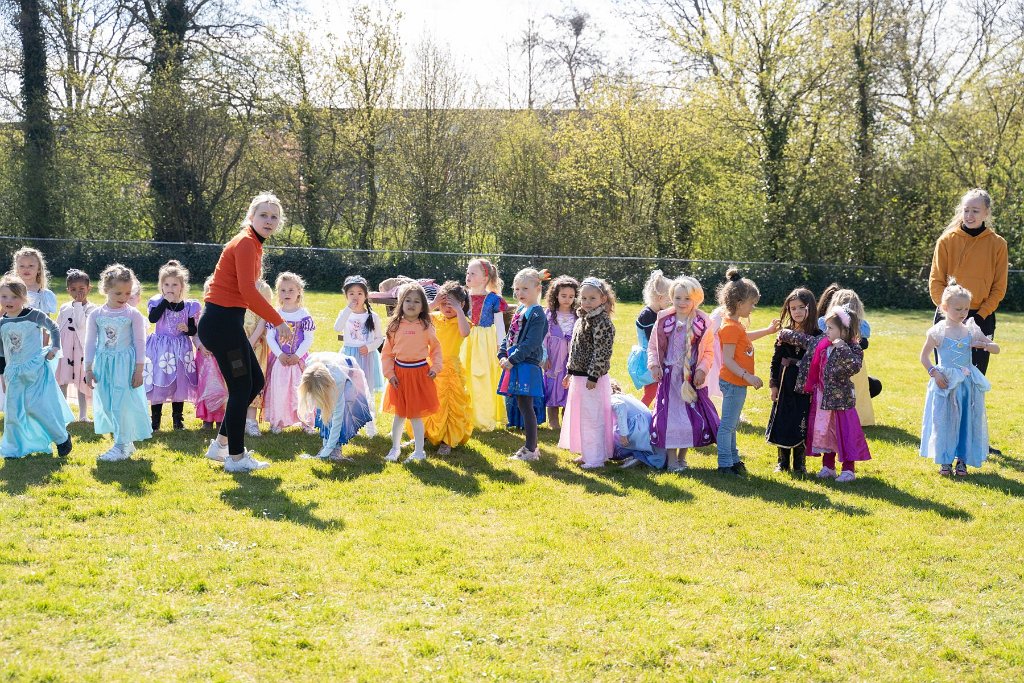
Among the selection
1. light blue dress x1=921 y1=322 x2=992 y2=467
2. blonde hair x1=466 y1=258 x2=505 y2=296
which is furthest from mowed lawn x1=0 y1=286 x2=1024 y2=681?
blonde hair x1=466 y1=258 x2=505 y2=296

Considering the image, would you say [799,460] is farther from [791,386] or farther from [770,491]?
[770,491]

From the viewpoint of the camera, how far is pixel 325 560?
5242mm

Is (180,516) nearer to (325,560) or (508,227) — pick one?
(325,560)

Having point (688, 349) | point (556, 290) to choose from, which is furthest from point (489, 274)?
point (688, 349)

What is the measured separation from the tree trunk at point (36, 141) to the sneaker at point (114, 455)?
21.4 meters

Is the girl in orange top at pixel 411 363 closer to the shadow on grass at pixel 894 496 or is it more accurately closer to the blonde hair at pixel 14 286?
the blonde hair at pixel 14 286

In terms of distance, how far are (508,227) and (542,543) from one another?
20931 millimetres

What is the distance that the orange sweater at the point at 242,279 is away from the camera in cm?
662

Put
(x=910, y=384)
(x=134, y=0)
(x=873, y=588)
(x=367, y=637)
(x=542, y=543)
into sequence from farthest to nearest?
1. (x=134, y=0)
2. (x=910, y=384)
3. (x=542, y=543)
4. (x=873, y=588)
5. (x=367, y=637)

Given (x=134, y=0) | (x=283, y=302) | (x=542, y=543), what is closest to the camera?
(x=542, y=543)

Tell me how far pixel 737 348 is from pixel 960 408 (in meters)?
1.81

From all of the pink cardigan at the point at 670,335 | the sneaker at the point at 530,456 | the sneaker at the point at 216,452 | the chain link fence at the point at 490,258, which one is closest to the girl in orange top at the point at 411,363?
the sneaker at the point at 530,456

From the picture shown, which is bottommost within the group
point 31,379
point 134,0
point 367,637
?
point 367,637

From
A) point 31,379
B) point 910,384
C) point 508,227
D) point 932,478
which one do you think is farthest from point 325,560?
point 508,227
